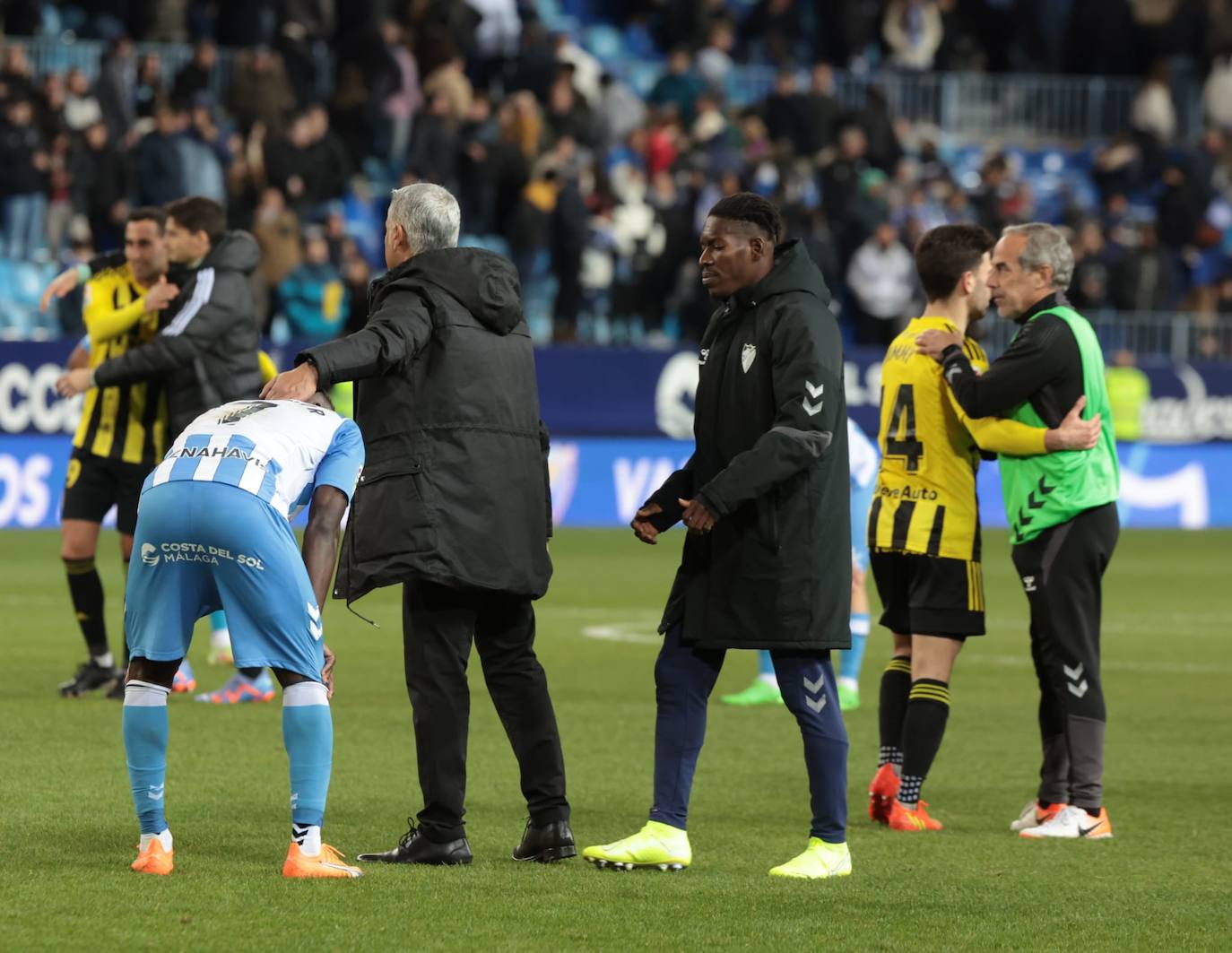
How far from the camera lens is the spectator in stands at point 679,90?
92.1 ft

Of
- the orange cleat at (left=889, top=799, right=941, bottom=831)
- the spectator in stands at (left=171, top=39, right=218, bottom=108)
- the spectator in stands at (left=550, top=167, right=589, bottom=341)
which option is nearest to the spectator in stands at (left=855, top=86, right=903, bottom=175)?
the spectator in stands at (left=550, top=167, right=589, bottom=341)

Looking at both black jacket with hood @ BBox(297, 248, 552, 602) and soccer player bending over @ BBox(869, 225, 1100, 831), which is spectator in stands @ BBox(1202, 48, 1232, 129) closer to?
soccer player bending over @ BBox(869, 225, 1100, 831)

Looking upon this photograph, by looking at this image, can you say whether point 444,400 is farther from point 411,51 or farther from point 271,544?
point 411,51

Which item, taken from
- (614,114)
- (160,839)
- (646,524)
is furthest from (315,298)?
(160,839)

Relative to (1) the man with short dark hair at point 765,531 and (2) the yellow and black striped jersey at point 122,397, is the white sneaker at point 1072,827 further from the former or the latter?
(2) the yellow and black striped jersey at point 122,397

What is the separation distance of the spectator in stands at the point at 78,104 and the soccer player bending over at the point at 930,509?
1683 cm

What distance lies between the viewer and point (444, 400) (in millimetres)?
6523

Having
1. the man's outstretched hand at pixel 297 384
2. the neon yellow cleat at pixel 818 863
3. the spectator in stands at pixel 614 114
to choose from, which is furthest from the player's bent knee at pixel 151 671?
the spectator in stands at pixel 614 114

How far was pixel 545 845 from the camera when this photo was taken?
682 centimetres

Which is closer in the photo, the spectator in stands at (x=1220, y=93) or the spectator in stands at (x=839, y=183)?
the spectator in stands at (x=839, y=183)

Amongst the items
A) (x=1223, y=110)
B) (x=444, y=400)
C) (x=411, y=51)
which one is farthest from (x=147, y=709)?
(x=1223, y=110)

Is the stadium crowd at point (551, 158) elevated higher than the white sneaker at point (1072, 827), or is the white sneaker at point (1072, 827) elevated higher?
the stadium crowd at point (551, 158)

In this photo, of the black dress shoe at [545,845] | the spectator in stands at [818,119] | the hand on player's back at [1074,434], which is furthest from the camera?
the spectator in stands at [818,119]

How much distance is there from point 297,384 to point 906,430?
2.76 metres
